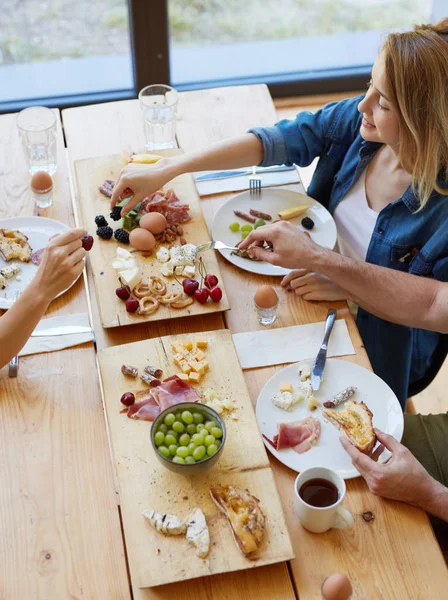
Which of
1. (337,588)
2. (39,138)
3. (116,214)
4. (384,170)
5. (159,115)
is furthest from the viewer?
(159,115)

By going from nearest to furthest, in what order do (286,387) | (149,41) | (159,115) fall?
(286,387), (159,115), (149,41)

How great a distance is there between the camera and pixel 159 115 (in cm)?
258

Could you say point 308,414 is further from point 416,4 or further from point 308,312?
point 416,4

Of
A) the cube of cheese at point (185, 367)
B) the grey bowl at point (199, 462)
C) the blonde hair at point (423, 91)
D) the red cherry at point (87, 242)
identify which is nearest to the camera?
the grey bowl at point (199, 462)

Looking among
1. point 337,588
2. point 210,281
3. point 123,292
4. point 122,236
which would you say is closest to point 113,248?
point 122,236

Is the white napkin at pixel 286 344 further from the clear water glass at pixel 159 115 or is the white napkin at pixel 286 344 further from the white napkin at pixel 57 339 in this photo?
the clear water glass at pixel 159 115

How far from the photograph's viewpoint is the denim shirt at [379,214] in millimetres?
2211

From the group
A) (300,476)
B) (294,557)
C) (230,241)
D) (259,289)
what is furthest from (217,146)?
(294,557)

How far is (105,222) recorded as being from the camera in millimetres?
2207

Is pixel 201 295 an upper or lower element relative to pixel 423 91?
lower

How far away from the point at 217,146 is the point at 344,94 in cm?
232

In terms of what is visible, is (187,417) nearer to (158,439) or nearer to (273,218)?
(158,439)

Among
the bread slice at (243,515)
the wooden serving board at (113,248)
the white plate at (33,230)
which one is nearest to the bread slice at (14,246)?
the white plate at (33,230)

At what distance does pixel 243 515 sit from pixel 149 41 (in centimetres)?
307
